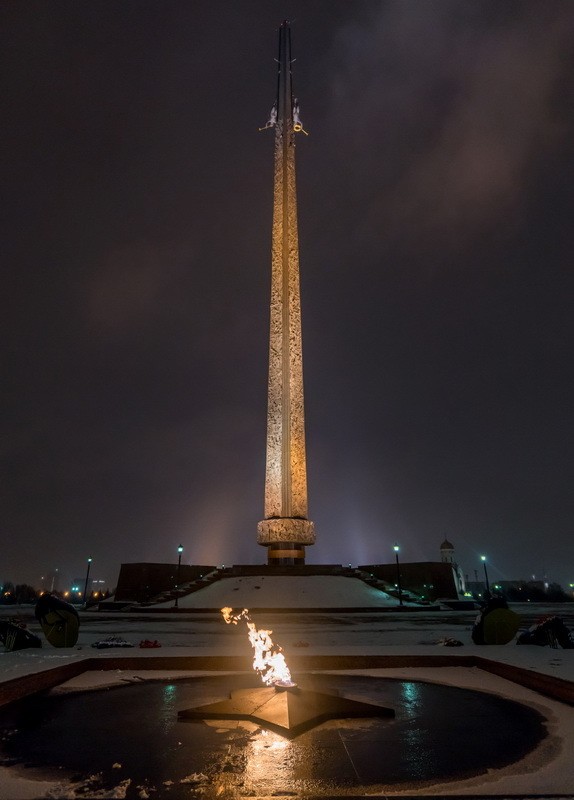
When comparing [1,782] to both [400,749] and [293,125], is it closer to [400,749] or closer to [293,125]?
[400,749]

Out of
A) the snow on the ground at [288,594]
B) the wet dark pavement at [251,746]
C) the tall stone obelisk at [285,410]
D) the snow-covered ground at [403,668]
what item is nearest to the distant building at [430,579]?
the snow on the ground at [288,594]

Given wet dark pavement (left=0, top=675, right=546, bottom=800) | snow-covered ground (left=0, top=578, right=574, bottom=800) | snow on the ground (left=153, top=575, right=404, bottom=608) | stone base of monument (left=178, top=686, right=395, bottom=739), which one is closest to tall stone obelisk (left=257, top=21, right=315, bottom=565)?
snow on the ground (left=153, top=575, right=404, bottom=608)

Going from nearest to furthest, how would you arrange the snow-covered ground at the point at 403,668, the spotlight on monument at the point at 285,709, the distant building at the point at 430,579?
the snow-covered ground at the point at 403,668
the spotlight on monument at the point at 285,709
the distant building at the point at 430,579

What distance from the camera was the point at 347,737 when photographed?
480 cm

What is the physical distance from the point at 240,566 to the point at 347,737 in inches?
1198

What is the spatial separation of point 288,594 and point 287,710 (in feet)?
79.8

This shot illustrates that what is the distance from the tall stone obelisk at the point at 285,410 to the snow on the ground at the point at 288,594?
379 centimetres

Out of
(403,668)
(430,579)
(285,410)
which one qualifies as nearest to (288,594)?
(430,579)

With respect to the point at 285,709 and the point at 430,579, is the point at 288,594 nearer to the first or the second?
the point at 430,579

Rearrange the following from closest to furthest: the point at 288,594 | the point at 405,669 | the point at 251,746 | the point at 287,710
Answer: the point at 251,746 → the point at 287,710 → the point at 405,669 → the point at 288,594

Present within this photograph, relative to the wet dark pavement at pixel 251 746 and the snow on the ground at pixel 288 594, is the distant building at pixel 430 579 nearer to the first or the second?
the snow on the ground at pixel 288 594

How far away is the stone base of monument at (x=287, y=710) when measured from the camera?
16.9 ft

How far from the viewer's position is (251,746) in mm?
4543

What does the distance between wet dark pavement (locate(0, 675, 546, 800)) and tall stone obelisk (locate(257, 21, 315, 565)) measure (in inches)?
1141
